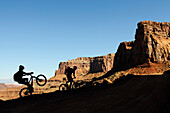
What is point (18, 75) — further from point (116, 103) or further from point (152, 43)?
point (152, 43)

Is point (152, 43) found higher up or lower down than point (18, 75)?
higher up

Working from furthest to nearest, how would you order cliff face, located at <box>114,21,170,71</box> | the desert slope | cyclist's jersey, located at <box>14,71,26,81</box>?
cliff face, located at <box>114,21,170,71</box>, cyclist's jersey, located at <box>14,71,26,81</box>, the desert slope

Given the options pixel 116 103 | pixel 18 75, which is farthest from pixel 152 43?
pixel 116 103

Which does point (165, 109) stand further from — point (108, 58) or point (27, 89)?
point (108, 58)

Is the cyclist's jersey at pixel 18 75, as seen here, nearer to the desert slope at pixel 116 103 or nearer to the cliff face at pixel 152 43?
the desert slope at pixel 116 103

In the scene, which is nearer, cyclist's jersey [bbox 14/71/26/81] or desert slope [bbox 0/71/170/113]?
desert slope [bbox 0/71/170/113]

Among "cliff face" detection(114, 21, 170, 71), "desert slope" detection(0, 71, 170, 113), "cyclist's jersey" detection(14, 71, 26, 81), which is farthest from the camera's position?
"cliff face" detection(114, 21, 170, 71)

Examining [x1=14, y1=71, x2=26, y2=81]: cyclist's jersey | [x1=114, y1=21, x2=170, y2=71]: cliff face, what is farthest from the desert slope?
[x1=114, y1=21, x2=170, y2=71]: cliff face

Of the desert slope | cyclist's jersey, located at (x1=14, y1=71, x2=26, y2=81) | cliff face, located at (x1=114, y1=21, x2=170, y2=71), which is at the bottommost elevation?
the desert slope

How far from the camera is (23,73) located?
10.7 meters

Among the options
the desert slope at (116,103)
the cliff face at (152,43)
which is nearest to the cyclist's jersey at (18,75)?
the desert slope at (116,103)

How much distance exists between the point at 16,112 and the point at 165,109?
6952 mm

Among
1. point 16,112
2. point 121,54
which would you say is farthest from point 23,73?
point 121,54

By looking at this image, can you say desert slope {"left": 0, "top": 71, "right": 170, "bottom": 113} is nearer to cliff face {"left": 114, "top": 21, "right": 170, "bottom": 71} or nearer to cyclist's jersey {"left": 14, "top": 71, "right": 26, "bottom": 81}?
cyclist's jersey {"left": 14, "top": 71, "right": 26, "bottom": 81}
